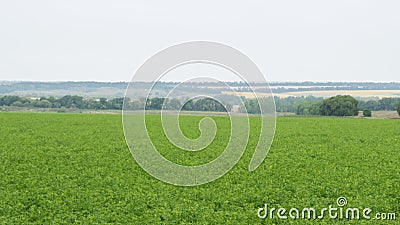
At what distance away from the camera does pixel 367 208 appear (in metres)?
12.0

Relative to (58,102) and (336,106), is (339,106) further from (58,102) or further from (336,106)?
(58,102)

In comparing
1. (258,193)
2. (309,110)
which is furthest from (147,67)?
(309,110)

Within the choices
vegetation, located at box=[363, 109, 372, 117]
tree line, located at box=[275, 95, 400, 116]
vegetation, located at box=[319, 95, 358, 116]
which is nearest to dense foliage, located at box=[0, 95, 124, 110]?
tree line, located at box=[275, 95, 400, 116]

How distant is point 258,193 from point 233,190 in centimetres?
82

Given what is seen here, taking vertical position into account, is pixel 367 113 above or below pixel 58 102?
below

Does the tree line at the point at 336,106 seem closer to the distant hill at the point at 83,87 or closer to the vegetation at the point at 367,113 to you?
the vegetation at the point at 367,113

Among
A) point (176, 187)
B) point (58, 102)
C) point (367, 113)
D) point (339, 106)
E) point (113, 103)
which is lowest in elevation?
point (367, 113)

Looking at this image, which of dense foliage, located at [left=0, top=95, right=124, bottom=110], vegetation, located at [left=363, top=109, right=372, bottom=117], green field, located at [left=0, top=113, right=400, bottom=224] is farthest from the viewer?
dense foliage, located at [left=0, top=95, right=124, bottom=110]

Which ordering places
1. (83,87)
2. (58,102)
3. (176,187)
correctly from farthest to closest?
(83,87), (58,102), (176,187)

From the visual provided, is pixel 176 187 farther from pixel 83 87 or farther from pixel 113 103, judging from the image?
pixel 83 87

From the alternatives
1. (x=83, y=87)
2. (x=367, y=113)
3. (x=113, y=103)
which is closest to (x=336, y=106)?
(x=367, y=113)

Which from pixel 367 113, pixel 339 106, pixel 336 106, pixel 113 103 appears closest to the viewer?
pixel 367 113

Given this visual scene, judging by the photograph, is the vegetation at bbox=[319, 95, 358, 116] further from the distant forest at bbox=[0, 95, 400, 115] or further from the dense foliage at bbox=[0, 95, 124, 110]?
the dense foliage at bbox=[0, 95, 124, 110]

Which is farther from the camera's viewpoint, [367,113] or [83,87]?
[83,87]
